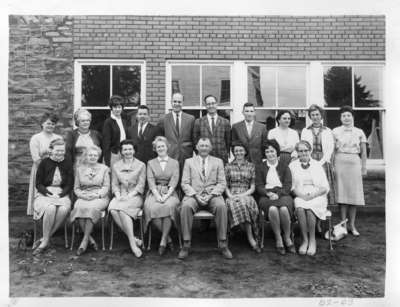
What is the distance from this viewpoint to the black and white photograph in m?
3.29

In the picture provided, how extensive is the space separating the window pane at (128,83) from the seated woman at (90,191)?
37.8 inches

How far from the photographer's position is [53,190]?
3.72m

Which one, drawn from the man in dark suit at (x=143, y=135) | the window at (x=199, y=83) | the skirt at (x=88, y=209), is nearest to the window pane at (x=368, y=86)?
the window at (x=199, y=83)

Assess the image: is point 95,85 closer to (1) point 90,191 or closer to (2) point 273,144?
(1) point 90,191

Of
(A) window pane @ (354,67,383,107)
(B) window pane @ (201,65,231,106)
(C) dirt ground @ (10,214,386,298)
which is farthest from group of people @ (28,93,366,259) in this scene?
(B) window pane @ (201,65,231,106)

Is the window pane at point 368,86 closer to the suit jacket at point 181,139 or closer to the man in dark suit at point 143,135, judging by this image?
the suit jacket at point 181,139

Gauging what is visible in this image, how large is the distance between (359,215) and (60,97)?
320 centimetres

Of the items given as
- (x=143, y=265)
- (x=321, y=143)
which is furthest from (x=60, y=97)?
(x=321, y=143)

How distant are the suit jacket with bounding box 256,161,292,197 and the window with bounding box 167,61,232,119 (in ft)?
3.57

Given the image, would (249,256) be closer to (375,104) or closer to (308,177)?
(308,177)

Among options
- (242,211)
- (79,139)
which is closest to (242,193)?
(242,211)

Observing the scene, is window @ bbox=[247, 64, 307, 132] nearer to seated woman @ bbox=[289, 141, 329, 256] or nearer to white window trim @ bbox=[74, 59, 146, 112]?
seated woman @ bbox=[289, 141, 329, 256]

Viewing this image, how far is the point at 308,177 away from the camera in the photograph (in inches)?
148

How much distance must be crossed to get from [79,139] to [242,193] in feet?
5.16
